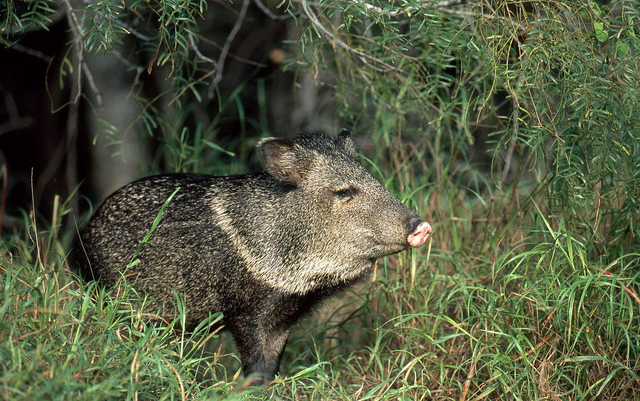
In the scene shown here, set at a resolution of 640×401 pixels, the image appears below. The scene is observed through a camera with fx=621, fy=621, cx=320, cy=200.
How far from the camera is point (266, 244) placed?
3.02m

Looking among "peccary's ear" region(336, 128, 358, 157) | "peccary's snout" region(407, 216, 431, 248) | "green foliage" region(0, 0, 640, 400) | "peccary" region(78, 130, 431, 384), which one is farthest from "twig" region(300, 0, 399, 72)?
"peccary's snout" region(407, 216, 431, 248)

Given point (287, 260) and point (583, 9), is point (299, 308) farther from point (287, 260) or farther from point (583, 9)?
point (583, 9)

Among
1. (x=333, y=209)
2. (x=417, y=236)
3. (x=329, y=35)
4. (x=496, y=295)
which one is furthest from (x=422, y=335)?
(x=329, y=35)

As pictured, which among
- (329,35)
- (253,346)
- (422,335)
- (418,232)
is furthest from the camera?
(329,35)

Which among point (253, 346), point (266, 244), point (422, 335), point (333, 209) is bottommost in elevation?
point (422, 335)

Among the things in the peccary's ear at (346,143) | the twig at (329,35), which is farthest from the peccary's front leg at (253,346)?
the twig at (329,35)

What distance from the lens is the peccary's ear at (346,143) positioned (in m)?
3.29

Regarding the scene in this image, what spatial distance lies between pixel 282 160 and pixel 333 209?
13.7 inches

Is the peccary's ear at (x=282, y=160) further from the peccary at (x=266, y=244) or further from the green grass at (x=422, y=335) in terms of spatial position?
the green grass at (x=422, y=335)

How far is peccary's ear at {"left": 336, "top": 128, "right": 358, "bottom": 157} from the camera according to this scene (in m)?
3.29

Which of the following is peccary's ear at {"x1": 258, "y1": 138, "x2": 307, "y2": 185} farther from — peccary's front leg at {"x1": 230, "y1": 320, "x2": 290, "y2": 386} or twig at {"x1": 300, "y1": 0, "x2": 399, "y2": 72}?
peccary's front leg at {"x1": 230, "y1": 320, "x2": 290, "y2": 386}

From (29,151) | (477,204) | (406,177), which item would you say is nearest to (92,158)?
(29,151)

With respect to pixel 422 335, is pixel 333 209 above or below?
above

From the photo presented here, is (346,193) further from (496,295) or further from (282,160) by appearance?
A: (496,295)
